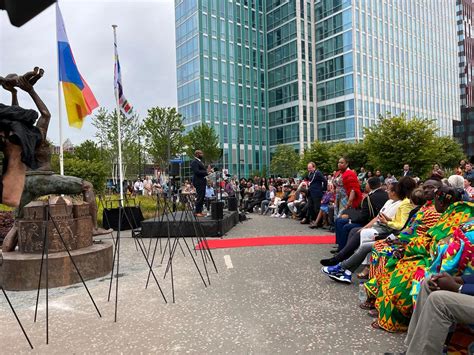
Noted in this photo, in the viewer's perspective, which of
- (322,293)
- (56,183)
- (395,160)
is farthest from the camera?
(395,160)

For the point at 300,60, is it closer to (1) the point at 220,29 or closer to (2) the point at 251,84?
(2) the point at 251,84

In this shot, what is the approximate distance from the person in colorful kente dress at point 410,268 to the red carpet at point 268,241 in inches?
198

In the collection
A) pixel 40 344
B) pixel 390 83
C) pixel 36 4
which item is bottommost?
pixel 40 344

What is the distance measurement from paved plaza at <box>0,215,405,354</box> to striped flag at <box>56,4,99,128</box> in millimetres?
6684

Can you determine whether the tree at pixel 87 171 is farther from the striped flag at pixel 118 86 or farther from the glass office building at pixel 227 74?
the glass office building at pixel 227 74

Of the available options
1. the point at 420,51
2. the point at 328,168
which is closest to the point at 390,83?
the point at 420,51

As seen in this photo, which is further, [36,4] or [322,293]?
[322,293]

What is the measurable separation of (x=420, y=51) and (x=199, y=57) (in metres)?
40.9

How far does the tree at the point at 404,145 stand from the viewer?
3029cm

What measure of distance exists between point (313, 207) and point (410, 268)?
8.61 m

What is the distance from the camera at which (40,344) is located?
363cm

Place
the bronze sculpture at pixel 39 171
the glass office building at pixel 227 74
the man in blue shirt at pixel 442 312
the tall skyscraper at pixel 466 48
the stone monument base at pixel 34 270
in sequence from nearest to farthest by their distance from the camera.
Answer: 1. the man in blue shirt at pixel 442 312
2. the bronze sculpture at pixel 39 171
3. the stone monument base at pixel 34 270
4. the glass office building at pixel 227 74
5. the tall skyscraper at pixel 466 48

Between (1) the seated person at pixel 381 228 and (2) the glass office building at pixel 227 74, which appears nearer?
A: (1) the seated person at pixel 381 228

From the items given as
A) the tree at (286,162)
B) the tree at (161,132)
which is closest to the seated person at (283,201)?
the tree at (161,132)
